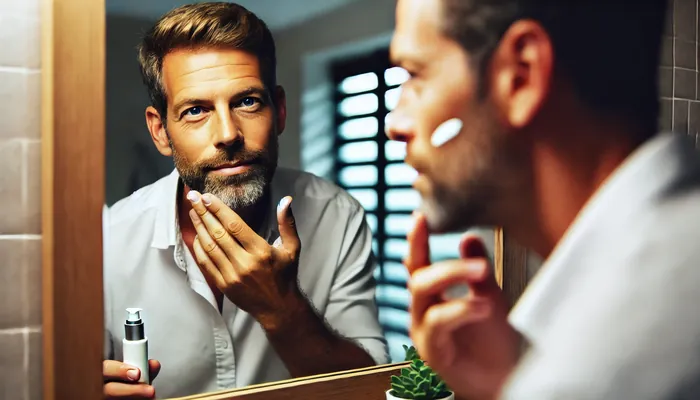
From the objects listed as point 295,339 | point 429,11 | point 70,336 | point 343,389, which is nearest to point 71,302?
point 70,336

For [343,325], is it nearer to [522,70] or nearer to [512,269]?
[512,269]

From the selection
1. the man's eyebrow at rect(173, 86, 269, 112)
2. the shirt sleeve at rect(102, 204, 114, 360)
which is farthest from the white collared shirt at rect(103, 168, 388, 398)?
the man's eyebrow at rect(173, 86, 269, 112)

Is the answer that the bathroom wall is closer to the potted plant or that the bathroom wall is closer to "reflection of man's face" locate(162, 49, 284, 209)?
the potted plant

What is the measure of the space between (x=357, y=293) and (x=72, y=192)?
1.55 feet

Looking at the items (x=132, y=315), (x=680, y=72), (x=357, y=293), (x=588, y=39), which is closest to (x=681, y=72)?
(x=680, y=72)

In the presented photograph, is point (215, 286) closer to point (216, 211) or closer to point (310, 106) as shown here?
point (216, 211)

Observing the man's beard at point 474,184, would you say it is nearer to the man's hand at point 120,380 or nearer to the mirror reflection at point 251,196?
the mirror reflection at point 251,196

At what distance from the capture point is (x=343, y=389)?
1.07 m

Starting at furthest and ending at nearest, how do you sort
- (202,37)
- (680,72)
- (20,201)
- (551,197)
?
1. (680,72)
2. (551,197)
3. (202,37)
4. (20,201)

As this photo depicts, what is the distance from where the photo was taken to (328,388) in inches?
41.6

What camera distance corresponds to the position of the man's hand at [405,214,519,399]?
1.06 meters

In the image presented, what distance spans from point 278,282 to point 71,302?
0.30 metres

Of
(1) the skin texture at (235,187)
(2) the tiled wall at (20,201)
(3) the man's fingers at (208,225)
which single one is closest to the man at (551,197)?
(1) the skin texture at (235,187)

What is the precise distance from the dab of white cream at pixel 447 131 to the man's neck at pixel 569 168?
0.42ft
